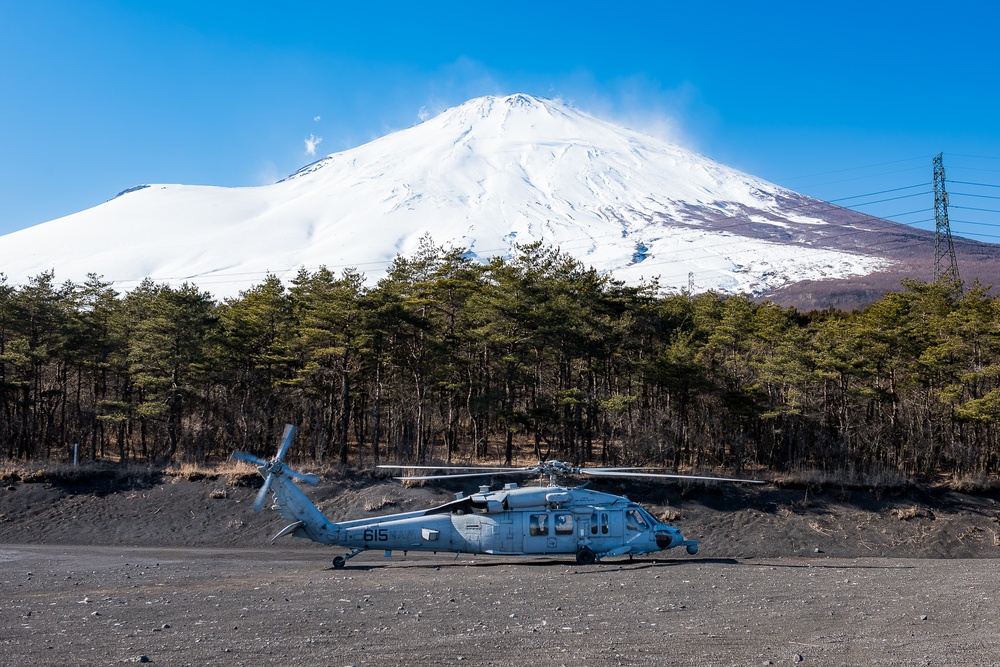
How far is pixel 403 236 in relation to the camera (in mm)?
184375

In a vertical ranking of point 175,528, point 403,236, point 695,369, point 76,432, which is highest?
point 403,236

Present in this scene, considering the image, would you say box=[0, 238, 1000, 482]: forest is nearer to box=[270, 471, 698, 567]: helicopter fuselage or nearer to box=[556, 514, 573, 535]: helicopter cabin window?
box=[270, 471, 698, 567]: helicopter fuselage

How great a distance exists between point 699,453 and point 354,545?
73.6 ft

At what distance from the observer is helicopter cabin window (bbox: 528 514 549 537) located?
2058 cm

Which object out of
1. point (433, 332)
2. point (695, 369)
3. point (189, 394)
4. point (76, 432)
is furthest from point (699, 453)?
point (76, 432)

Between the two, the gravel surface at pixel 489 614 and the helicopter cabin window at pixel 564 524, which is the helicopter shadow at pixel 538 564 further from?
the helicopter cabin window at pixel 564 524

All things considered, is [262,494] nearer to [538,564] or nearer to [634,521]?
[538,564]

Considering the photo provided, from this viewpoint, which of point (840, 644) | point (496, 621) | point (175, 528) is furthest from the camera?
point (175, 528)

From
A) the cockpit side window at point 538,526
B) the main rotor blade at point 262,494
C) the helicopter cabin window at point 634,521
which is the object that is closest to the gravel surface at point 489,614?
the cockpit side window at point 538,526

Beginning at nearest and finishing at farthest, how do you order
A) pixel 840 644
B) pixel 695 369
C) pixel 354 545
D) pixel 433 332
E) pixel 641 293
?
pixel 840 644, pixel 354 545, pixel 695 369, pixel 433 332, pixel 641 293

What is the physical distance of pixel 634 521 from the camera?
68.9ft

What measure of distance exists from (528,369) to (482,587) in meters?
22.7

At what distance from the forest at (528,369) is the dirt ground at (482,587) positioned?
4.39 m

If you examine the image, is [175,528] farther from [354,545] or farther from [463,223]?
[463,223]
